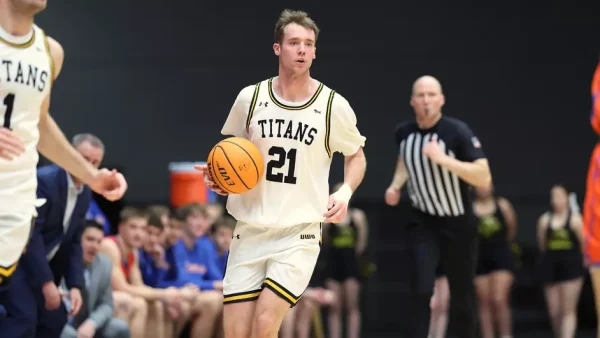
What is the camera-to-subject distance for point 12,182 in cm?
356

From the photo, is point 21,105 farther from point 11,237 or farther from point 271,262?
point 271,262

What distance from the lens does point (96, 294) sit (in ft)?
22.3

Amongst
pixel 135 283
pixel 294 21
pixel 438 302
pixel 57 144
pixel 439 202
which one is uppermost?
pixel 294 21

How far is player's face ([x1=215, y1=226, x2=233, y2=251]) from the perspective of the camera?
8.86 metres

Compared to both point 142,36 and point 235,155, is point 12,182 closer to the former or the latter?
point 235,155

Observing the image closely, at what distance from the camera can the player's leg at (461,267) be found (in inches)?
258

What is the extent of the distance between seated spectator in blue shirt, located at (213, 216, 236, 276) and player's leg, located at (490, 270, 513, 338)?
3.03m

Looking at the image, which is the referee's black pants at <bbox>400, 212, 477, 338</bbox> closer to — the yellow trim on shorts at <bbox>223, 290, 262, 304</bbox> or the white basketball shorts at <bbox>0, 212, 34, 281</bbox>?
the yellow trim on shorts at <bbox>223, 290, 262, 304</bbox>

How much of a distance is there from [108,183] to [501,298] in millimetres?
6704

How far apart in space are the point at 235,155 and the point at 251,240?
1.50 ft

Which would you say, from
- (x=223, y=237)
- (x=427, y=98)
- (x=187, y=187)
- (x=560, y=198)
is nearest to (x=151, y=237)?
(x=223, y=237)

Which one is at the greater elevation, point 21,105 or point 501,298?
point 21,105

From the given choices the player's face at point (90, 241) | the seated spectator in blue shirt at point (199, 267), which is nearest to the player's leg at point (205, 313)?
Result: the seated spectator in blue shirt at point (199, 267)

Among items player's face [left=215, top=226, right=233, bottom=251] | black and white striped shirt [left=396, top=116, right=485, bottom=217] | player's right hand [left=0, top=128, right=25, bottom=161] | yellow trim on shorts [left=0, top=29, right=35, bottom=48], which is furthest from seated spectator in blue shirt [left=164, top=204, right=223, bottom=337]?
player's right hand [left=0, top=128, right=25, bottom=161]
